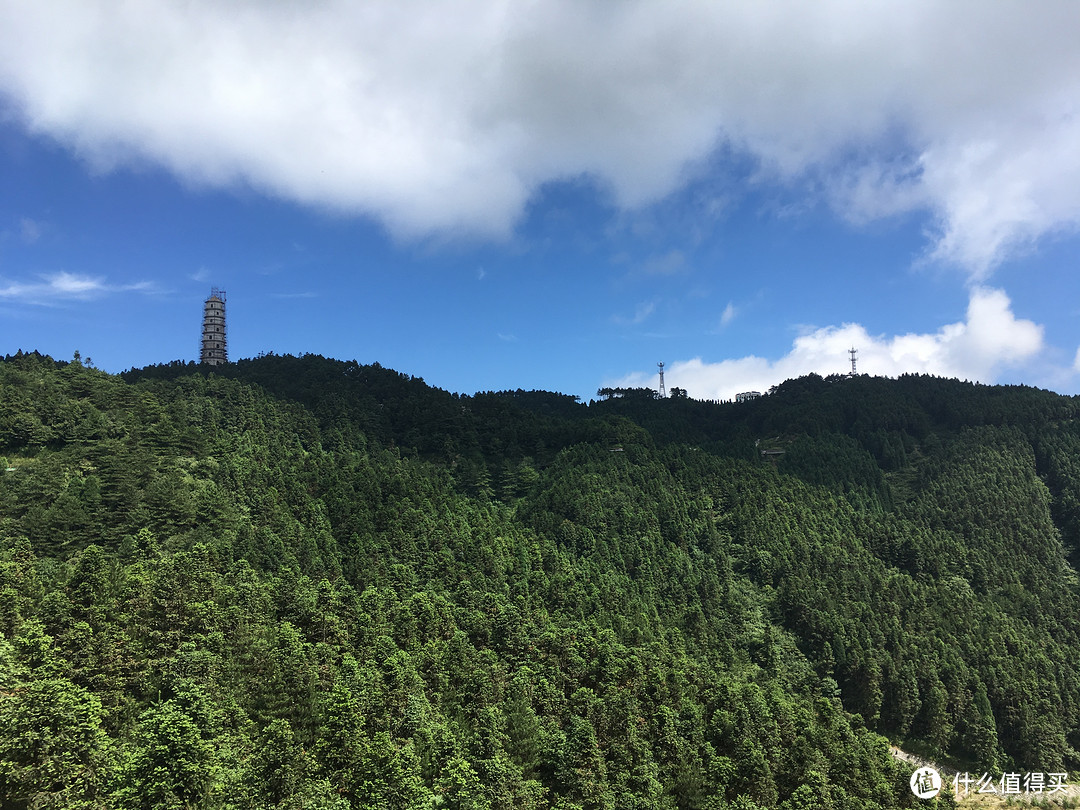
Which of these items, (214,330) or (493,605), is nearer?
(493,605)

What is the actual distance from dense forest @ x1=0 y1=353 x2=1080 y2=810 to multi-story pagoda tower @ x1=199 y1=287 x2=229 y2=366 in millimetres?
33561

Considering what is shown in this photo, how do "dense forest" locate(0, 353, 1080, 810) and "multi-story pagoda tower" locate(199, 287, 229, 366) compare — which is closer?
"dense forest" locate(0, 353, 1080, 810)

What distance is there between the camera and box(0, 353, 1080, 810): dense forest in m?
37.9

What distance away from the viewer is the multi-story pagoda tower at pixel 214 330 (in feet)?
606

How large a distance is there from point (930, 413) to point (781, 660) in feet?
458

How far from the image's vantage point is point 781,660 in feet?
265

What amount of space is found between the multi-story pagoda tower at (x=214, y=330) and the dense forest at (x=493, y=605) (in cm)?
3356

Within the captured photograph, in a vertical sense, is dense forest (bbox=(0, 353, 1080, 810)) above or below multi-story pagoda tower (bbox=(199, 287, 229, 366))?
below

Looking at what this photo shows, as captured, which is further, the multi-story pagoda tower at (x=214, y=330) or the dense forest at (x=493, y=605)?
the multi-story pagoda tower at (x=214, y=330)

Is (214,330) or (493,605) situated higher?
(214,330)

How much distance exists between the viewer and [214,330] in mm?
186625

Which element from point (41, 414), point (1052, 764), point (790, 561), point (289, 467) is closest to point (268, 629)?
point (289, 467)

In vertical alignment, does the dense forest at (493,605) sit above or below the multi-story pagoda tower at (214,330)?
below

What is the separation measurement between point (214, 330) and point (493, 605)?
521ft
